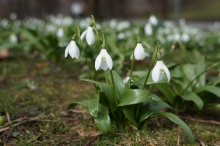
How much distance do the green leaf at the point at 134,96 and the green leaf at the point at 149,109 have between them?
7.1 inches

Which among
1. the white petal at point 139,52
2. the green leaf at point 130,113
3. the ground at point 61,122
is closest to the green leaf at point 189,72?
the ground at point 61,122

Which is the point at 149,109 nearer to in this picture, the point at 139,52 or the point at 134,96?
the point at 134,96

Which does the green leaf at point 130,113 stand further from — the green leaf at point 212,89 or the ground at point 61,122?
the green leaf at point 212,89

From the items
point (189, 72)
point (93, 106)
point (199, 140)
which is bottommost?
point (199, 140)

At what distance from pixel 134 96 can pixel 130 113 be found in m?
0.17

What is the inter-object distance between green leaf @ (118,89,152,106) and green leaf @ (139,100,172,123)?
0.18m

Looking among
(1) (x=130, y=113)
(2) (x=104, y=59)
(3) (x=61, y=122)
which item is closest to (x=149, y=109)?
(1) (x=130, y=113)

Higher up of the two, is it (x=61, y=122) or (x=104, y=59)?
(x=104, y=59)

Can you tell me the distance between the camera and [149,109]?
1.86 m

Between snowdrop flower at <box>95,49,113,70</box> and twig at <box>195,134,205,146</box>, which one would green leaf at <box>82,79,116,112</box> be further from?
twig at <box>195,134,205,146</box>

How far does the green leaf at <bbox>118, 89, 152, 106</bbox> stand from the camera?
167cm

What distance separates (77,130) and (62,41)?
220 cm

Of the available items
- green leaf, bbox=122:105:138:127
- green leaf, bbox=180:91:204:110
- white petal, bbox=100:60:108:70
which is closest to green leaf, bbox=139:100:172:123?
green leaf, bbox=122:105:138:127

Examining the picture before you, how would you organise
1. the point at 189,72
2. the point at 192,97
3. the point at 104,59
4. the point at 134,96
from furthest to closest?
the point at 189,72, the point at 192,97, the point at 134,96, the point at 104,59
